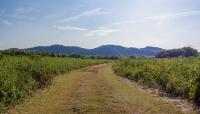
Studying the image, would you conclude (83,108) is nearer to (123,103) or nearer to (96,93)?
(123,103)

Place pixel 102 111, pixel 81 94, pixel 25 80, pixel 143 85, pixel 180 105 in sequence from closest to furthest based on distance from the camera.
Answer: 1. pixel 102 111
2. pixel 180 105
3. pixel 81 94
4. pixel 25 80
5. pixel 143 85

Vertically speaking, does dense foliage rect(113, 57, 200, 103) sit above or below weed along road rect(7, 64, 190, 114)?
above

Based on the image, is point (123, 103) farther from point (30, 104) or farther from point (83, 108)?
point (30, 104)

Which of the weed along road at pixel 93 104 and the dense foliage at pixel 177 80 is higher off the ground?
the dense foliage at pixel 177 80

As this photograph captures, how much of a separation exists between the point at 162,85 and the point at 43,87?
27.6 feet

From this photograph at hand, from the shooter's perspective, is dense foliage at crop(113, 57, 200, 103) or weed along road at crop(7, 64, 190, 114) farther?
dense foliage at crop(113, 57, 200, 103)

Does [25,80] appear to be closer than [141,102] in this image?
No

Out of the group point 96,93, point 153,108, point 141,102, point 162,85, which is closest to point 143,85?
point 162,85

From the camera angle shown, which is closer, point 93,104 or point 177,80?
point 93,104

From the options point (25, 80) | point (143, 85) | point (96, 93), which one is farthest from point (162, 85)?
point (25, 80)

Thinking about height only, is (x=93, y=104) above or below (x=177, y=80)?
below

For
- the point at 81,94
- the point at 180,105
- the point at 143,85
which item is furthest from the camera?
the point at 143,85

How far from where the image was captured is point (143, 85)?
27547 millimetres

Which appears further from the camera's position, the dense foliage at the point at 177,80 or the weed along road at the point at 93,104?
the dense foliage at the point at 177,80
